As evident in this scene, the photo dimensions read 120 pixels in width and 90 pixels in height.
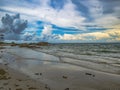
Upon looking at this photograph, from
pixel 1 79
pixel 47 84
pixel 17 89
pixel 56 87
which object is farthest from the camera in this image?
pixel 1 79

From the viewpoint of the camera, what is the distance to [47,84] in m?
11.7

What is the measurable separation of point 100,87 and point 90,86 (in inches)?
23.9

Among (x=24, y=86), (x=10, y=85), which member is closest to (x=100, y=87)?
(x=24, y=86)

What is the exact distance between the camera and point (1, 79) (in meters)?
12.7

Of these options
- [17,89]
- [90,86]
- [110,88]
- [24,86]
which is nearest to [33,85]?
[24,86]

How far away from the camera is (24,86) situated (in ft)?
36.2

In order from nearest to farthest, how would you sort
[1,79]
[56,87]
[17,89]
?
1. [17,89]
2. [56,87]
3. [1,79]

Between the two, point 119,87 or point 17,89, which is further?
point 119,87

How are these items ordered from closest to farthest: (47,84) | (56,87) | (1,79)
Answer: (56,87), (47,84), (1,79)

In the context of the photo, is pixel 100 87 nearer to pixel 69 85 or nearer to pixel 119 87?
pixel 119 87

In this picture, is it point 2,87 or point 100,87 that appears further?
point 100,87

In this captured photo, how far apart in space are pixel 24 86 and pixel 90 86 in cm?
404

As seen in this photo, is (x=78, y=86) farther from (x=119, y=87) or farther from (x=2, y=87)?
(x=2, y=87)

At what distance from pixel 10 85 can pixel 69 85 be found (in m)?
3.61
